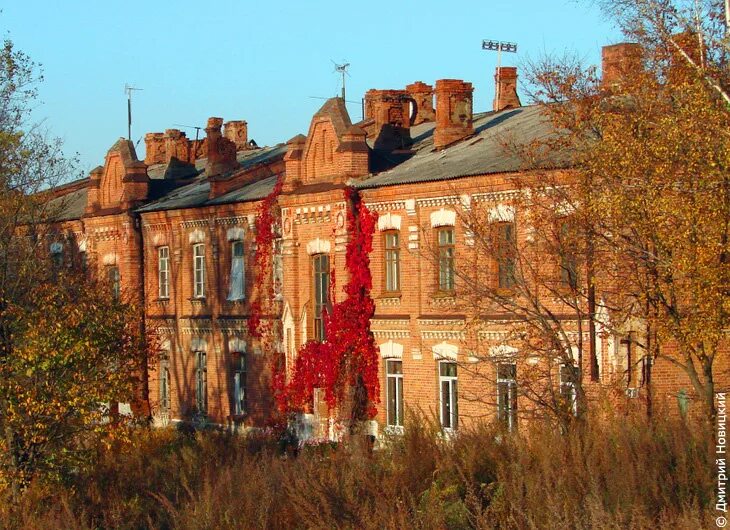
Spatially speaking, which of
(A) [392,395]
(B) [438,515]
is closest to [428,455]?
(B) [438,515]

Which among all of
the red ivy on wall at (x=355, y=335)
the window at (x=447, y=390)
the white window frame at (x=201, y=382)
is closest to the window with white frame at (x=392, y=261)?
the red ivy on wall at (x=355, y=335)

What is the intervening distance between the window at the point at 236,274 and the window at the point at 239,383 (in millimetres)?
1591

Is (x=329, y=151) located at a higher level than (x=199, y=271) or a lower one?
higher

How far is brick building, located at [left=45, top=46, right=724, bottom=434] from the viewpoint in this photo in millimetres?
28109

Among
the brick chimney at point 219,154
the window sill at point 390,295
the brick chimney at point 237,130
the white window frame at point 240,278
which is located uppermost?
the brick chimney at point 237,130

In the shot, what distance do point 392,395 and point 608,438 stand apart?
42.9ft

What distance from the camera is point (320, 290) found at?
33.0 m

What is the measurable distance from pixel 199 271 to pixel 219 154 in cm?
432

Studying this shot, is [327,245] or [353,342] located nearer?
[353,342]

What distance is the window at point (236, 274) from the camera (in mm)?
35875

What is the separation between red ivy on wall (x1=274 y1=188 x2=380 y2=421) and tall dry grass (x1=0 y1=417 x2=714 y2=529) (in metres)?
9.15

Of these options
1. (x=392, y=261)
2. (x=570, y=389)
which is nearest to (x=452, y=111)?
(x=392, y=261)

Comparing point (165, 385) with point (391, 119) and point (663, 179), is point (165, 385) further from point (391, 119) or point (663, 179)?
point (663, 179)

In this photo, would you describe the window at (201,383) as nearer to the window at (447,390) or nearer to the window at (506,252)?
the window at (447,390)
